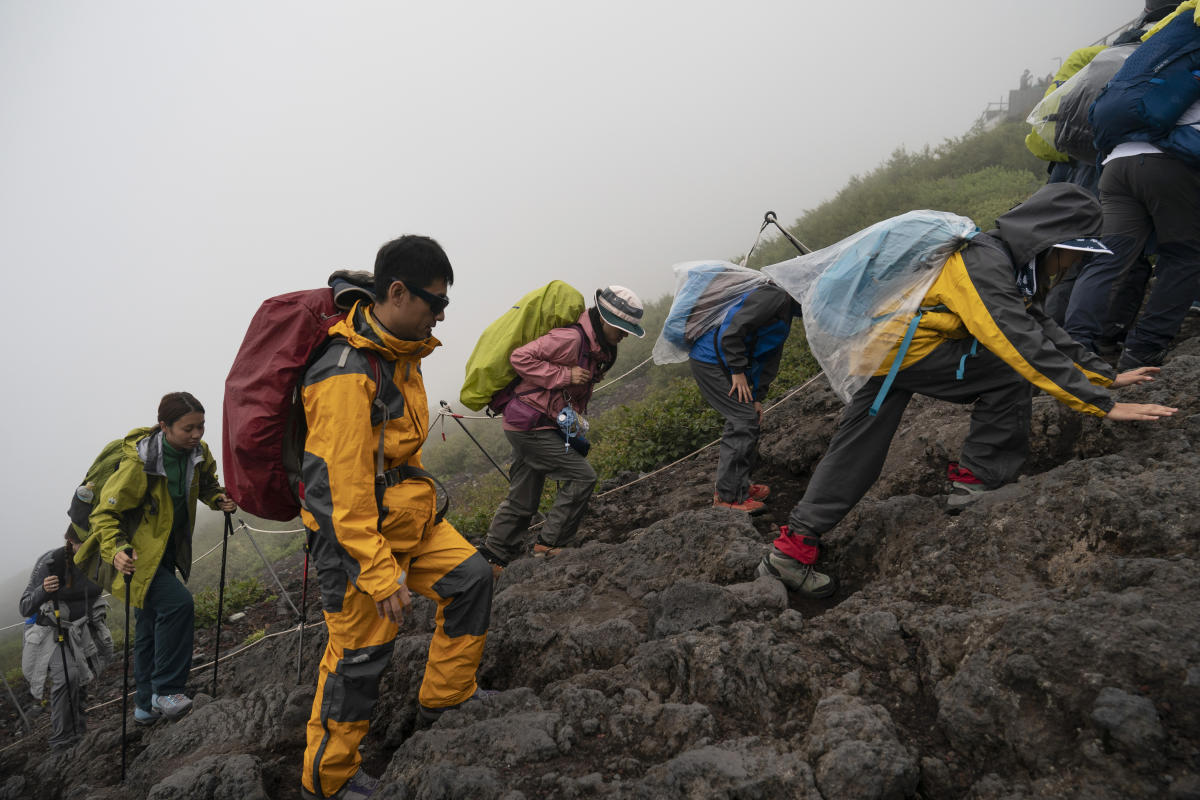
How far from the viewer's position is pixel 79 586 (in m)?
5.32

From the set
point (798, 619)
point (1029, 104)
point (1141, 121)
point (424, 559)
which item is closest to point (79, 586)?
point (424, 559)

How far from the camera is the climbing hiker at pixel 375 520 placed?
275 cm

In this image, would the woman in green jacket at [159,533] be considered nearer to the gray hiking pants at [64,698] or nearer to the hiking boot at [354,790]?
the gray hiking pants at [64,698]

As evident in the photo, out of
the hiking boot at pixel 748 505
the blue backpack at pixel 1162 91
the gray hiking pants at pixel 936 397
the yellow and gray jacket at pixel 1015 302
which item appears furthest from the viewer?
the hiking boot at pixel 748 505

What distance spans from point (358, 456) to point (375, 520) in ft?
0.94

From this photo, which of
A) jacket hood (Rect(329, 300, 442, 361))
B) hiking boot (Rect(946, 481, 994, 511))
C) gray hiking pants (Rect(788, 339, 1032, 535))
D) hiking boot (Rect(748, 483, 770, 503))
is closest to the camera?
jacket hood (Rect(329, 300, 442, 361))

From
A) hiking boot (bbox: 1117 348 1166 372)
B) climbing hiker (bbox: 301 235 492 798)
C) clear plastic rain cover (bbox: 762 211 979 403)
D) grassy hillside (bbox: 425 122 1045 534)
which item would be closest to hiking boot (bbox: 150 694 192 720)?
climbing hiker (bbox: 301 235 492 798)

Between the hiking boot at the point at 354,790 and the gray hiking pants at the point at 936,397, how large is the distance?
2.41m

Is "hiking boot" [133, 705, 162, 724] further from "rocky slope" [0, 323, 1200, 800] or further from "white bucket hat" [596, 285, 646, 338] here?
"white bucket hat" [596, 285, 646, 338]

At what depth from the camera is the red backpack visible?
282 cm

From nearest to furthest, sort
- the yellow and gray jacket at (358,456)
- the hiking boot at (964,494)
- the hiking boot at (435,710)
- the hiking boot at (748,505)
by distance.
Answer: the yellow and gray jacket at (358,456)
the hiking boot at (435,710)
the hiking boot at (964,494)
the hiking boot at (748,505)

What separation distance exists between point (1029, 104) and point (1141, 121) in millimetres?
20671

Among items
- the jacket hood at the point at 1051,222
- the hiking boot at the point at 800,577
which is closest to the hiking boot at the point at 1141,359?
the jacket hood at the point at 1051,222

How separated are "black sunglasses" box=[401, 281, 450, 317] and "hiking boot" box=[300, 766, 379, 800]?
2120 mm
